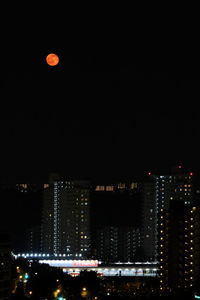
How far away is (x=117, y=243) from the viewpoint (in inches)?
2265

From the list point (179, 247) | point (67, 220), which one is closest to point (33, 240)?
point (67, 220)

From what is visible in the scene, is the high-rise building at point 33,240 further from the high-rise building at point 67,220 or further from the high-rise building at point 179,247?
the high-rise building at point 179,247

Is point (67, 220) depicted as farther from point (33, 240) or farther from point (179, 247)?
point (179, 247)

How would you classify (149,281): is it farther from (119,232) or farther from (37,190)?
(37,190)

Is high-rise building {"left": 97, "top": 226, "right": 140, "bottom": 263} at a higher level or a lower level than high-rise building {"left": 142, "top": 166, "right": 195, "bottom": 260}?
lower

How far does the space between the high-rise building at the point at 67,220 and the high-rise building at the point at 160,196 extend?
10.9 ft

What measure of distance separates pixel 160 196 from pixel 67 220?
5.44 metres

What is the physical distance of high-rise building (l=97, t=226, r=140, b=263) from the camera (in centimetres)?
5662

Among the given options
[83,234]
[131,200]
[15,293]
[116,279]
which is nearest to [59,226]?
[83,234]

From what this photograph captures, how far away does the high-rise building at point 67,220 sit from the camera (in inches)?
2219

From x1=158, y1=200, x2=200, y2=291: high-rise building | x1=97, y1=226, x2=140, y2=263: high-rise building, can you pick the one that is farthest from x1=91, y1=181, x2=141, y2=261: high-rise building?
x1=158, y1=200, x2=200, y2=291: high-rise building

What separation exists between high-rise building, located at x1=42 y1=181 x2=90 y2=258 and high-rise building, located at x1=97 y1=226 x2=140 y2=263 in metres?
1.40

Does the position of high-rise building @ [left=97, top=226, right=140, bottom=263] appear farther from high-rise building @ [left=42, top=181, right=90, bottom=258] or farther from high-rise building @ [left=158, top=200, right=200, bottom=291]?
high-rise building @ [left=158, top=200, right=200, bottom=291]

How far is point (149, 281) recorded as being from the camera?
142 ft
